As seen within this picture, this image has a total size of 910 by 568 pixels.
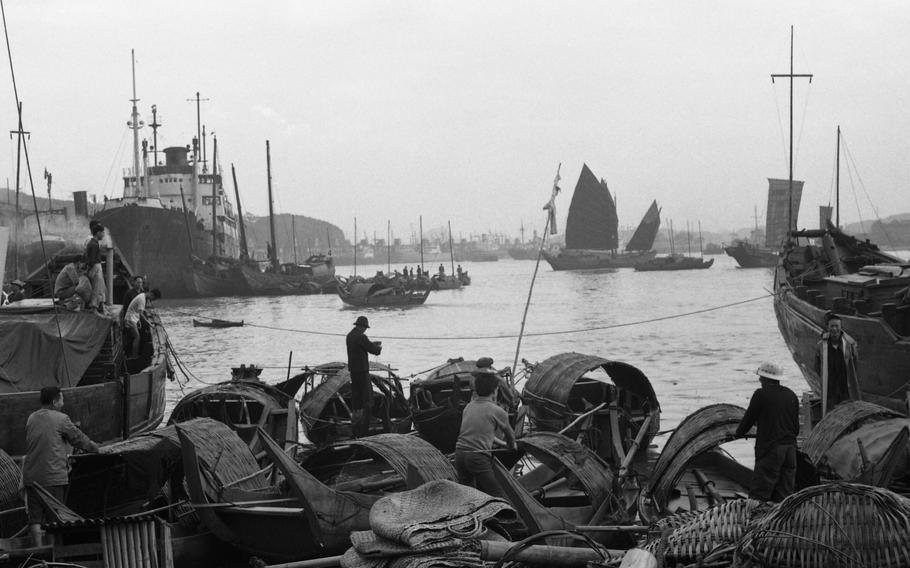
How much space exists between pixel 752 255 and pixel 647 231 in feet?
46.7

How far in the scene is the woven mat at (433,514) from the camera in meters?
6.14

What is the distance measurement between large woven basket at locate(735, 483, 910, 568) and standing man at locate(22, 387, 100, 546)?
5.39 metres

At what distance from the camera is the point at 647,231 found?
121 meters

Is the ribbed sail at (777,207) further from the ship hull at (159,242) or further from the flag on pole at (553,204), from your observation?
the flag on pole at (553,204)

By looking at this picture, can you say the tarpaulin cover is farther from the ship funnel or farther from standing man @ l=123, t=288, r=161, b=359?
the ship funnel

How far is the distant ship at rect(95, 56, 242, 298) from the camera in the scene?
57472 mm

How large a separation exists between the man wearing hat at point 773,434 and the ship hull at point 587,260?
110183mm

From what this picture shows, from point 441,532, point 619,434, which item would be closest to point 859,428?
point 619,434

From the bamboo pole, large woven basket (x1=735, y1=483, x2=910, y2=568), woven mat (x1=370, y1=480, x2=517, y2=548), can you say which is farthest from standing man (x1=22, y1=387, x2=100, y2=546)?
large woven basket (x1=735, y1=483, x2=910, y2=568)

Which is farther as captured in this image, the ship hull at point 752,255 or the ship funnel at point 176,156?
the ship hull at point 752,255

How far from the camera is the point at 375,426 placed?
13.0 meters

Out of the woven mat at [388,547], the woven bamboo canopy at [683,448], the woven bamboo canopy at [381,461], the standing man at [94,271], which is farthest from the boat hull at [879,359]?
the standing man at [94,271]

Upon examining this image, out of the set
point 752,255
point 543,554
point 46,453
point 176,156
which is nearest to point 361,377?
point 46,453

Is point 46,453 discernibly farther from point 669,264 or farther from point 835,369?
point 669,264
